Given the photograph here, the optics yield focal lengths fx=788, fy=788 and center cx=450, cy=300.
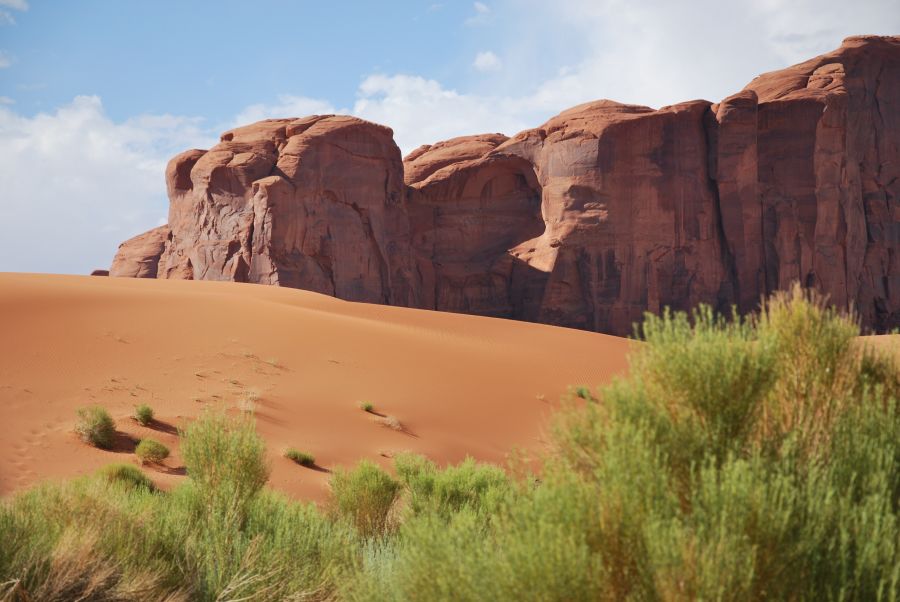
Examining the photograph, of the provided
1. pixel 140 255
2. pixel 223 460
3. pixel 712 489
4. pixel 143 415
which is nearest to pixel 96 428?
Result: pixel 143 415

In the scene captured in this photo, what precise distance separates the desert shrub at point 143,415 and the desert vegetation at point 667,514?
7159mm

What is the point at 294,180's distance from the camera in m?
38.0

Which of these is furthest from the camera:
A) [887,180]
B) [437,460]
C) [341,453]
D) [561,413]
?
[887,180]

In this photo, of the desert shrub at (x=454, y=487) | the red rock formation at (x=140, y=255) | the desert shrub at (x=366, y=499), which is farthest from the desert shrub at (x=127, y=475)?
the red rock formation at (x=140, y=255)

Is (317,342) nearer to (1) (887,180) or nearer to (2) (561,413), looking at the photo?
(2) (561,413)

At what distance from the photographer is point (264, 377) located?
16.8 metres

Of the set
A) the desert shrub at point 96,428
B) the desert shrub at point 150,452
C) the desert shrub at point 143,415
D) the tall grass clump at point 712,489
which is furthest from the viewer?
the desert shrub at point 143,415

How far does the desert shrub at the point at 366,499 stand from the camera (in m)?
8.75

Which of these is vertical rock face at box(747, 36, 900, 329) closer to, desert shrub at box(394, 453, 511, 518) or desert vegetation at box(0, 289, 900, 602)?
desert shrub at box(394, 453, 511, 518)

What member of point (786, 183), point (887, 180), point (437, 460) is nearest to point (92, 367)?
point (437, 460)

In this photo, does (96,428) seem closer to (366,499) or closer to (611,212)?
(366,499)

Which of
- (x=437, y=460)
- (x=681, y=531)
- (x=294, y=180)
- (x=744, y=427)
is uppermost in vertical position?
(x=294, y=180)

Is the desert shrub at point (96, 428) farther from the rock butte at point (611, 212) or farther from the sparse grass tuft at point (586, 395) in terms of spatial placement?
the rock butte at point (611, 212)

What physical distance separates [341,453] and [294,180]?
26.2m
